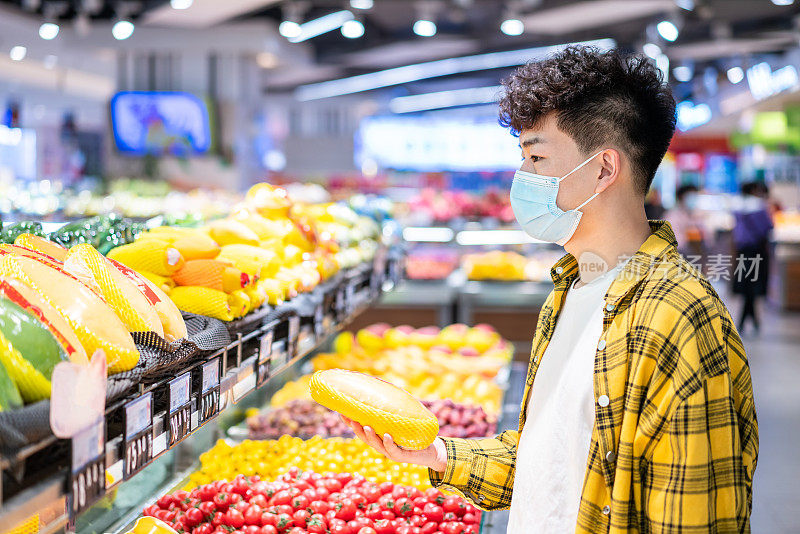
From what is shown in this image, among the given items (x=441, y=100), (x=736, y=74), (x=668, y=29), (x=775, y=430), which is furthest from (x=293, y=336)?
(x=441, y=100)

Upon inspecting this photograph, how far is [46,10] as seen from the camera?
Answer: 1032 centimetres

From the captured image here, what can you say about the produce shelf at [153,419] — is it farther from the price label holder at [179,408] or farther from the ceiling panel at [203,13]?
the ceiling panel at [203,13]

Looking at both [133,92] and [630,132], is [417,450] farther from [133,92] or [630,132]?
[133,92]

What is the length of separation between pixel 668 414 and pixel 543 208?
0.53 m

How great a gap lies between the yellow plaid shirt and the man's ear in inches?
7.4

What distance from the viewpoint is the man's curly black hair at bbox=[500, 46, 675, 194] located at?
5.26 feet

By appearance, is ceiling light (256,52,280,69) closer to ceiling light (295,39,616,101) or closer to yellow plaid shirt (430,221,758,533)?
ceiling light (295,39,616,101)

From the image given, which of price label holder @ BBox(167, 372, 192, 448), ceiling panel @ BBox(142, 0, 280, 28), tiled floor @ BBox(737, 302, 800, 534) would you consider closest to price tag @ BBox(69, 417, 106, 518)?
price label holder @ BBox(167, 372, 192, 448)

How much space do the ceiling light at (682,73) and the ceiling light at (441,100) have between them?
5146 mm

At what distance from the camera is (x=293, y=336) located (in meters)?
2.61

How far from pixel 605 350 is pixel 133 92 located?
1134cm

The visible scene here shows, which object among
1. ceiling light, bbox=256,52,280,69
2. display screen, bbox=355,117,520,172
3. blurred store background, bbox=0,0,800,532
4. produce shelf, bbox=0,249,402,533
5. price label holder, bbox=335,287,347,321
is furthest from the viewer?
display screen, bbox=355,117,520,172

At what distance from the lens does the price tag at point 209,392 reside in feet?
5.77

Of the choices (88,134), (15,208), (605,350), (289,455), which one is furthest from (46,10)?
(88,134)
